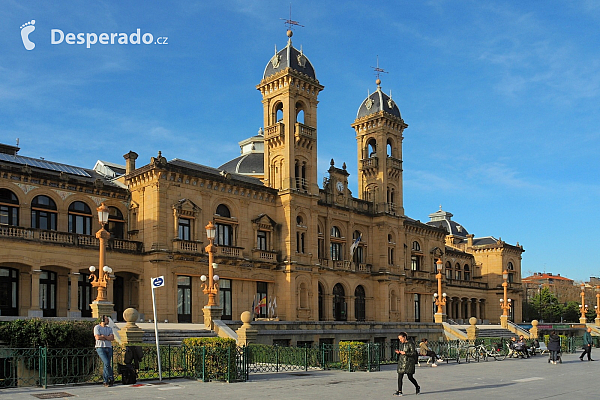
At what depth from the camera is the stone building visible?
3775cm

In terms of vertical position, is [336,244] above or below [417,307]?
above

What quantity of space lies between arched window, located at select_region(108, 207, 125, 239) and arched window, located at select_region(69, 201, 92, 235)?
1.40 meters

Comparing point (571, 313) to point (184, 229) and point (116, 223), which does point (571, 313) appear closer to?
point (184, 229)

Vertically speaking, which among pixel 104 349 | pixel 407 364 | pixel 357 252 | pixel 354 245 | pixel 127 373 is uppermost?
pixel 354 245

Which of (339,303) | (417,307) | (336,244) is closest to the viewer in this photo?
(339,303)

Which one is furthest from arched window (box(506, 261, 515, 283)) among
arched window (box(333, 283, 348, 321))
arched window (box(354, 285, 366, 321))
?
arched window (box(333, 283, 348, 321))

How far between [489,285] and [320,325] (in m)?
44.6

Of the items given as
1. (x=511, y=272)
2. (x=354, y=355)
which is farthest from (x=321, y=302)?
(x=511, y=272)

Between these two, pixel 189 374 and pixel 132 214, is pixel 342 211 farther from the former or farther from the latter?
pixel 189 374

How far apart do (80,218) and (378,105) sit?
3082 cm

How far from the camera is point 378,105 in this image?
60.5 m

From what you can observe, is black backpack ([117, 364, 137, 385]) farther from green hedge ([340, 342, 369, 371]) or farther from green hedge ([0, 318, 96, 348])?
green hedge ([340, 342, 369, 371])

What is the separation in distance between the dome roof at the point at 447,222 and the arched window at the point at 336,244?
33.9 metres

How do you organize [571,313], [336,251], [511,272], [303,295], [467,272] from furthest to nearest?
[571,313], [511,272], [467,272], [336,251], [303,295]
